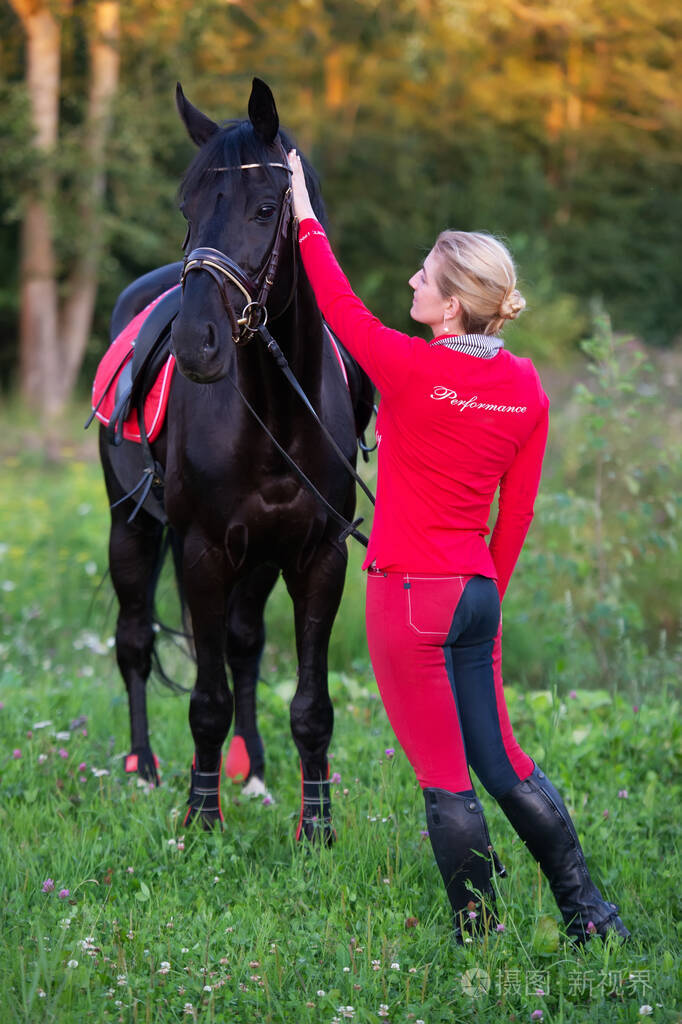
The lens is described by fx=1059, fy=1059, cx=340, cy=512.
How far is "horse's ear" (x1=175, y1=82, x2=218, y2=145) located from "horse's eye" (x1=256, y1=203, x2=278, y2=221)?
44 centimetres

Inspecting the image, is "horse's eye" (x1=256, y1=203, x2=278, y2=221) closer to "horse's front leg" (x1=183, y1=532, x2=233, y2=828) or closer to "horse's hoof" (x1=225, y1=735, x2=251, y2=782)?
"horse's front leg" (x1=183, y1=532, x2=233, y2=828)

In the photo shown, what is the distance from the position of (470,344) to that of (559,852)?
1432 millimetres

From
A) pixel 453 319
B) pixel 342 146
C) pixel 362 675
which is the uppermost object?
pixel 342 146

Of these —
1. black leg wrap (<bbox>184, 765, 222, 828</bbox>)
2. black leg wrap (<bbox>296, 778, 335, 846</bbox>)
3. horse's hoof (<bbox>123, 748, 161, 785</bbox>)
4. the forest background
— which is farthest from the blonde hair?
the forest background

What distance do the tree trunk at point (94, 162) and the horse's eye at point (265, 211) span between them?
17.8 meters

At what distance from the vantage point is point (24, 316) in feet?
69.2

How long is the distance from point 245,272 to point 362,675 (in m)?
3.58

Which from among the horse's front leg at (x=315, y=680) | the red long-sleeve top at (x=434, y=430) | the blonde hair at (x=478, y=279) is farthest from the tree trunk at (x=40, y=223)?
the blonde hair at (x=478, y=279)

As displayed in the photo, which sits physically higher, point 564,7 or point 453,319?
point 564,7

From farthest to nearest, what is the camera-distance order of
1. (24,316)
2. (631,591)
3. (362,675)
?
(24,316)
(631,591)
(362,675)

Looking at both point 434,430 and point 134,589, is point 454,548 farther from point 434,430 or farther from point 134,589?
point 134,589

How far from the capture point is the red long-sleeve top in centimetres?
277

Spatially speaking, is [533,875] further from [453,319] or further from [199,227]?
[199,227]

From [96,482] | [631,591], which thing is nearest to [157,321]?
[631,591]
